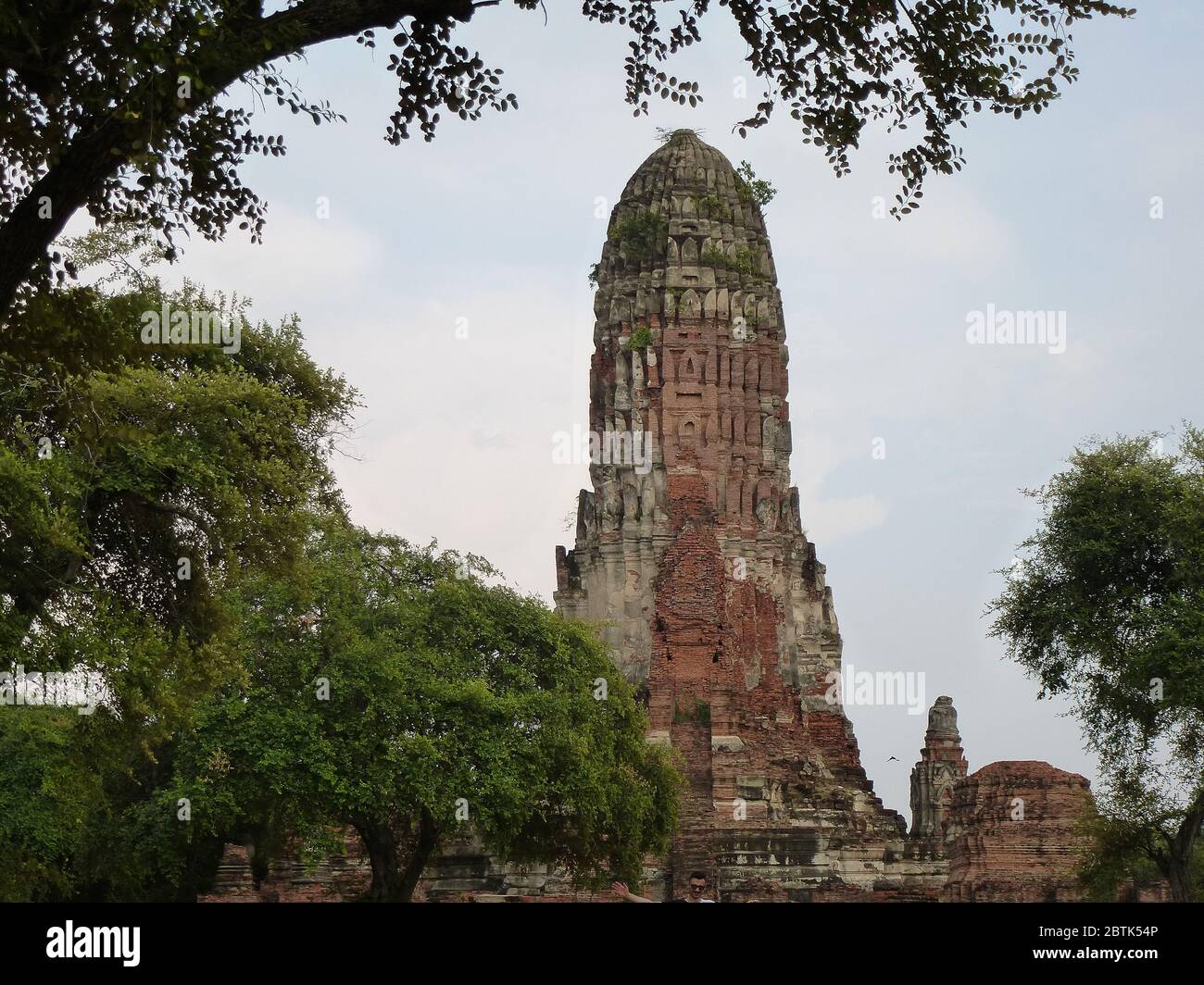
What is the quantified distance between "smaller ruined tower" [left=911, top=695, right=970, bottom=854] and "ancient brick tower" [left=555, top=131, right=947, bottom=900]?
2.76ft

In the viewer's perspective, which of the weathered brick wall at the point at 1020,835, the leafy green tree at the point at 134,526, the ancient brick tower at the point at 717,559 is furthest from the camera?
the ancient brick tower at the point at 717,559

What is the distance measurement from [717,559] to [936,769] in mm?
7137

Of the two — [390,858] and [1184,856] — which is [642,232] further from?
[1184,856]

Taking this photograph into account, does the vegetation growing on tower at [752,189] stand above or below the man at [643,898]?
above

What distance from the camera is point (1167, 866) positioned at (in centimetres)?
3422

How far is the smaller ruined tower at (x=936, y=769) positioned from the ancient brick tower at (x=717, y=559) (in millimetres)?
843

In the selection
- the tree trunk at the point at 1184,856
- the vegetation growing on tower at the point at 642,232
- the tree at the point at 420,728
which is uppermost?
the vegetation growing on tower at the point at 642,232

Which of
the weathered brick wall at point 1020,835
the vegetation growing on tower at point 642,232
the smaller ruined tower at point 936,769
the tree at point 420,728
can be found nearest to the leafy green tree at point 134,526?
the tree at point 420,728

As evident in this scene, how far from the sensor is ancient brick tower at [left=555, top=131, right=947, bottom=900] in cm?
4309

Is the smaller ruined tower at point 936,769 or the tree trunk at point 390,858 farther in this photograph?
the smaller ruined tower at point 936,769

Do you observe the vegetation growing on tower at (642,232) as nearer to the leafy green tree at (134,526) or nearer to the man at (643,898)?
the leafy green tree at (134,526)

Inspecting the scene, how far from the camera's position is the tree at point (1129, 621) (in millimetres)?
32969

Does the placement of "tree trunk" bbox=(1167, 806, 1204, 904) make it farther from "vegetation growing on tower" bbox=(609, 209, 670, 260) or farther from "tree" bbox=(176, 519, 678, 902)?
"vegetation growing on tower" bbox=(609, 209, 670, 260)

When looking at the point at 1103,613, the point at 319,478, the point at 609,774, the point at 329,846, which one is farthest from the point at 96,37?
the point at 1103,613
